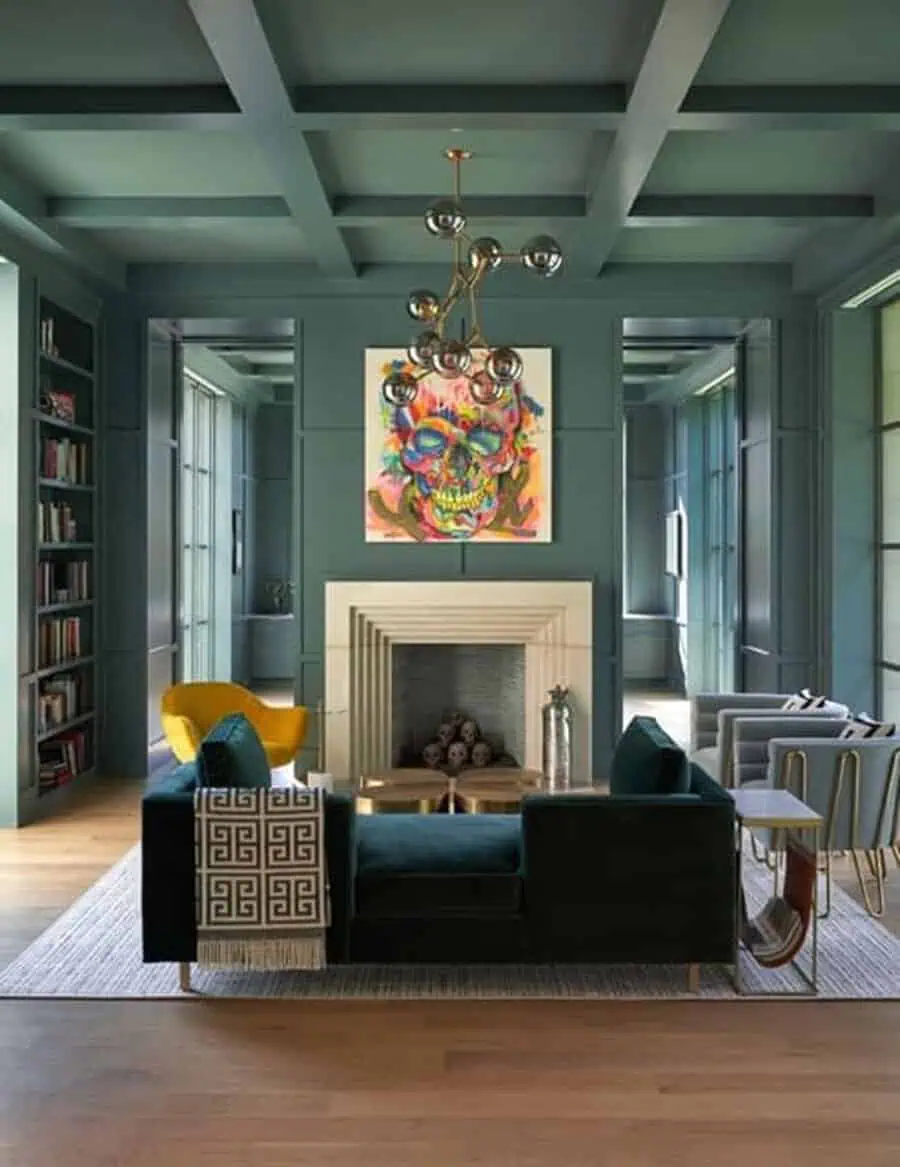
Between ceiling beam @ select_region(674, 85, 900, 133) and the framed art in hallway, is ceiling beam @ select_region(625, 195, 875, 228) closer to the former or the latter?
ceiling beam @ select_region(674, 85, 900, 133)

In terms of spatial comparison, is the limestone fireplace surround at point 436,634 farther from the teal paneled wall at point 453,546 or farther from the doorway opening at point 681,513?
the doorway opening at point 681,513

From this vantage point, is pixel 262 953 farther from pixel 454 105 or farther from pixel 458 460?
pixel 458 460

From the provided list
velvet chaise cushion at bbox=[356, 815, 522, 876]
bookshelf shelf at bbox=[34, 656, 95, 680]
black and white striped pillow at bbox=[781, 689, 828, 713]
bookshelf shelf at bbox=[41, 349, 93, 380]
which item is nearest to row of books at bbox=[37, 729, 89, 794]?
bookshelf shelf at bbox=[34, 656, 95, 680]

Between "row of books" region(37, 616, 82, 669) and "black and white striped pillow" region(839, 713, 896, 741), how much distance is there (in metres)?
4.43

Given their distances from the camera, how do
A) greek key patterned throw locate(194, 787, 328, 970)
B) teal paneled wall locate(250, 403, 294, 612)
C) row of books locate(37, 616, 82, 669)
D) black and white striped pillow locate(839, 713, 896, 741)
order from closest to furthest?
greek key patterned throw locate(194, 787, 328, 970) → black and white striped pillow locate(839, 713, 896, 741) → row of books locate(37, 616, 82, 669) → teal paneled wall locate(250, 403, 294, 612)

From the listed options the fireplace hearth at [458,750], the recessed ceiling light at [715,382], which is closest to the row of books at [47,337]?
the fireplace hearth at [458,750]

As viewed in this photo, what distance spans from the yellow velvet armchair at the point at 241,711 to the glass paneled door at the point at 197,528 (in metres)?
3.52

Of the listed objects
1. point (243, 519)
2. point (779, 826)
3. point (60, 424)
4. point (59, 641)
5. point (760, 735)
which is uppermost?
point (60, 424)

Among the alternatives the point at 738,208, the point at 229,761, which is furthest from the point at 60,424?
the point at 738,208

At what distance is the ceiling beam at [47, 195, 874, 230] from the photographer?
6.41 metres

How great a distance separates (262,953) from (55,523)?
13.0 feet

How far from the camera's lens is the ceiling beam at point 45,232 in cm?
611

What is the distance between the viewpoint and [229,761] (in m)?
4.34

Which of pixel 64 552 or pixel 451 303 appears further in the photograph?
pixel 64 552
